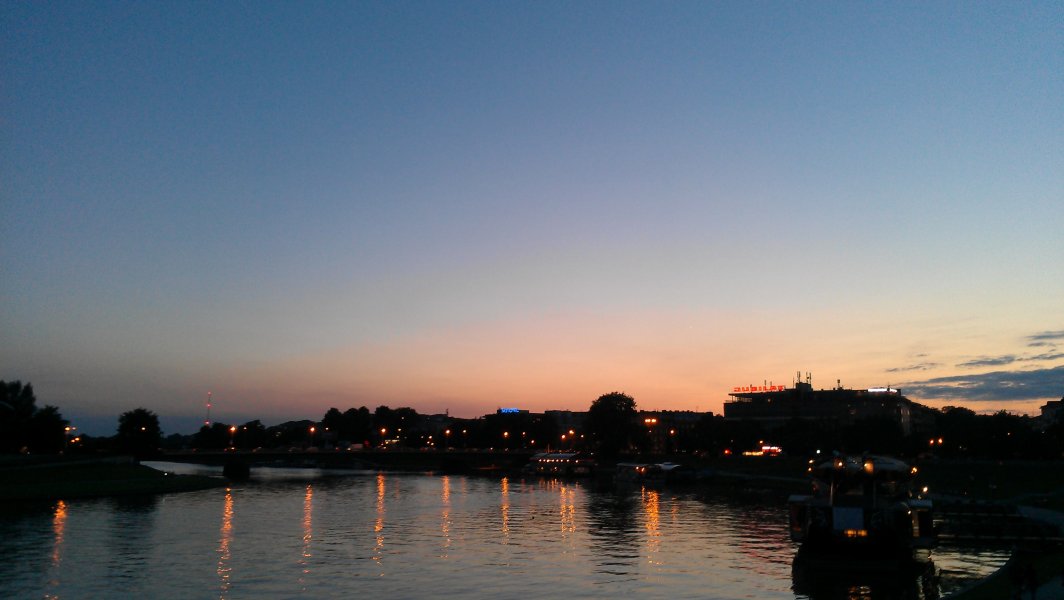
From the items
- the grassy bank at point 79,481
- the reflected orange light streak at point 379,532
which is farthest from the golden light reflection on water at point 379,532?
the grassy bank at point 79,481

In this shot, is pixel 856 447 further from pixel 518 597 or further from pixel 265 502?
pixel 518 597

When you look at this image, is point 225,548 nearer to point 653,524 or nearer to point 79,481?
point 653,524

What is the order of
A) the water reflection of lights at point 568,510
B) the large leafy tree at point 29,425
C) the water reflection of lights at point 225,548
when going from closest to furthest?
the water reflection of lights at point 225,548, the water reflection of lights at point 568,510, the large leafy tree at point 29,425

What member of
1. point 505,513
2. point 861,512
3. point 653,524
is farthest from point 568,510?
point 861,512

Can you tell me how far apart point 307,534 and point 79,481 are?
62.8 meters

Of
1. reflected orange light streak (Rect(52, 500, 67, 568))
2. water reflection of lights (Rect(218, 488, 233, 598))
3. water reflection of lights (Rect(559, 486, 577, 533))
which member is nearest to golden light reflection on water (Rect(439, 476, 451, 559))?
water reflection of lights (Rect(559, 486, 577, 533))

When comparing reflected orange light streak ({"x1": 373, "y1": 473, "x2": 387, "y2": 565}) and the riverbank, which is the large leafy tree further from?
reflected orange light streak ({"x1": 373, "y1": 473, "x2": 387, "y2": 565})

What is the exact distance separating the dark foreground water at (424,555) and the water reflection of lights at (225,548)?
0.15m

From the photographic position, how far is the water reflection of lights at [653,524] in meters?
53.3

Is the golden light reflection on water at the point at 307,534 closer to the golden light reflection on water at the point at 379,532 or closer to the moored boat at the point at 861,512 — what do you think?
the golden light reflection on water at the point at 379,532

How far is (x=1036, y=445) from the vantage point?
152750mm

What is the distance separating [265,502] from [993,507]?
7469 centimetres

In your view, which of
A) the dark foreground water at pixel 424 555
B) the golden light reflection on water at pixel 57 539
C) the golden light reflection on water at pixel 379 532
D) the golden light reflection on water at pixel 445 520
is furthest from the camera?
the golden light reflection on water at pixel 445 520

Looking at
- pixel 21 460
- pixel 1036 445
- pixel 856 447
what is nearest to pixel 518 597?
pixel 21 460
